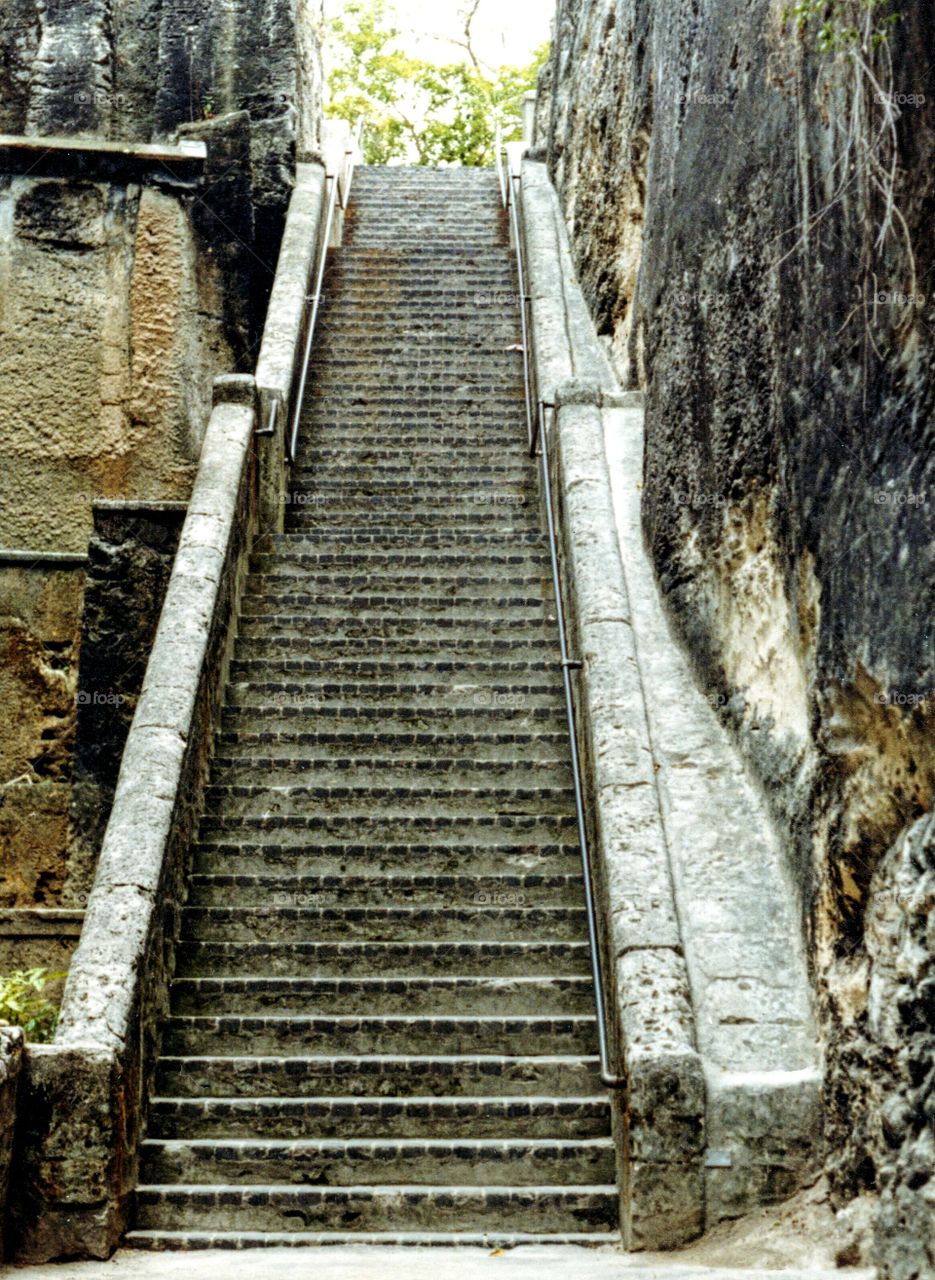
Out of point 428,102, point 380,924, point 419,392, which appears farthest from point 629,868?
point 428,102

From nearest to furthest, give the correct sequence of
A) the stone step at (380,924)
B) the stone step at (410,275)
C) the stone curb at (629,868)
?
the stone curb at (629,868) → the stone step at (380,924) → the stone step at (410,275)

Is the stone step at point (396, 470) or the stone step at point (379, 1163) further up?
the stone step at point (396, 470)

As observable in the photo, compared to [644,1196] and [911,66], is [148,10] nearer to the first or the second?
[911,66]

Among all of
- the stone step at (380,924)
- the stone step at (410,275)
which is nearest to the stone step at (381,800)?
the stone step at (380,924)

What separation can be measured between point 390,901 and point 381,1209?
5.36ft

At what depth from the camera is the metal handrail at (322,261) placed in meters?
10.2

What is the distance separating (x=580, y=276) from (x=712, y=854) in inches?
303

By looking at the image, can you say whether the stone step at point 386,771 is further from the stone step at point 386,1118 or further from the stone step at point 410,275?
the stone step at point 410,275

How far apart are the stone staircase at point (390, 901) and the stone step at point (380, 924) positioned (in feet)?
0.04

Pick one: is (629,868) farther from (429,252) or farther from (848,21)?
(429,252)

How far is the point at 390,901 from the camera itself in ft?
21.4

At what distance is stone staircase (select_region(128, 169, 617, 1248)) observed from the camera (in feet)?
17.3

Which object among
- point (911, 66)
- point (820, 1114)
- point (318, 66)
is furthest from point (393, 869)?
point (318, 66)

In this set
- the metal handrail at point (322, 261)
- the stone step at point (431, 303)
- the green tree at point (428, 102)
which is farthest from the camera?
the green tree at point (428, 102)
